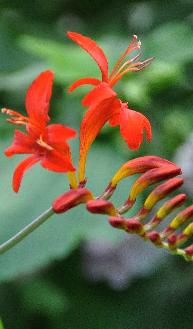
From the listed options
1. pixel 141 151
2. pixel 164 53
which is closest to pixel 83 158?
pixel 141 151

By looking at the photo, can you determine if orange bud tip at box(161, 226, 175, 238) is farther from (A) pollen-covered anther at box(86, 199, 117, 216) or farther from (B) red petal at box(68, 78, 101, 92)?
(B) red petal at box(68, 78, 101, 92)

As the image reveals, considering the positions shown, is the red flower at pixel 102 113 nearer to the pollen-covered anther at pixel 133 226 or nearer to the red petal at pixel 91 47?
the red petal at pixel 91 47

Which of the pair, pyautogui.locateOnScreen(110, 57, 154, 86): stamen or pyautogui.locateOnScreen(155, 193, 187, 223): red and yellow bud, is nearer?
pyautogui.locateOnScreen(155, 193, 187, 223): red and yellow bud

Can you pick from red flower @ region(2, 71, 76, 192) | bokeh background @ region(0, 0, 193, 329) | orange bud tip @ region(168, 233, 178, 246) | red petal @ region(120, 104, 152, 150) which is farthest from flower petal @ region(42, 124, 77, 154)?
bokeh background @ region(0, 0, 193, 329)

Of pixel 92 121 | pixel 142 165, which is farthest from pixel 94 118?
pixel 142 165

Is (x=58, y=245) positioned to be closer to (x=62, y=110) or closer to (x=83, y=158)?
(x=62, y=110)

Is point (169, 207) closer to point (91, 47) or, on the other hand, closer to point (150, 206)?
point (150, 206)
